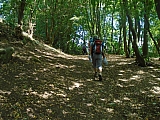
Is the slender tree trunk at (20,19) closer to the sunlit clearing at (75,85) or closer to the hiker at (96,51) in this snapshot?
the hiker at (96,51)

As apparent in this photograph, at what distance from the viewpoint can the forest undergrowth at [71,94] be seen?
6090mm

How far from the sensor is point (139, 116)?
6152 millimetres

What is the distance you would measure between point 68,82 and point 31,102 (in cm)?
293

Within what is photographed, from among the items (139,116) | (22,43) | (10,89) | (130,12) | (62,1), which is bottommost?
(139,116)

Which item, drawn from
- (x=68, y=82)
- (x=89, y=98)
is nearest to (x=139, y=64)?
(x=68, y=82)

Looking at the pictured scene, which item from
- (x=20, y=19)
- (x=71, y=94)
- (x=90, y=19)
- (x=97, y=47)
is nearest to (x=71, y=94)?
(x=71, y=94)

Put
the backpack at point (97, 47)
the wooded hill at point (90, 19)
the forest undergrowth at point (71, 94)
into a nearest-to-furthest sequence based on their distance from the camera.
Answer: the forest undergrowth at point (71, 94) < the backpack at point (97, 47) < the wooded hill at point (90, 19)

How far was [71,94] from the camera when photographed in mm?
7750

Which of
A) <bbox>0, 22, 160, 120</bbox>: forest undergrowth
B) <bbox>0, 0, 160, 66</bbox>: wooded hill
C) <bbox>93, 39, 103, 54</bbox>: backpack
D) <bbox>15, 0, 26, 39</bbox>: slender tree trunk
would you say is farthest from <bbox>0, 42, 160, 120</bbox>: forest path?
<bbox>15, 0, 26, 39</bbox>: slender tree trunk

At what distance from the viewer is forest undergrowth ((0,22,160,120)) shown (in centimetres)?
609

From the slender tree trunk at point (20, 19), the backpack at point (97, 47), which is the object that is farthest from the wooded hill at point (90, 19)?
the backpack at point (97, 47)

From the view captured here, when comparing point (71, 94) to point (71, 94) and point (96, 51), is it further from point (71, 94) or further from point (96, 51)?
point (96, 51)

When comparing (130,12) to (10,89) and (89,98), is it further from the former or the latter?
(10,89)

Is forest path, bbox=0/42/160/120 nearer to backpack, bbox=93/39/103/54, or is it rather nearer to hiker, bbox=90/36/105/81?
hiker, bbox=90/36/105/81
